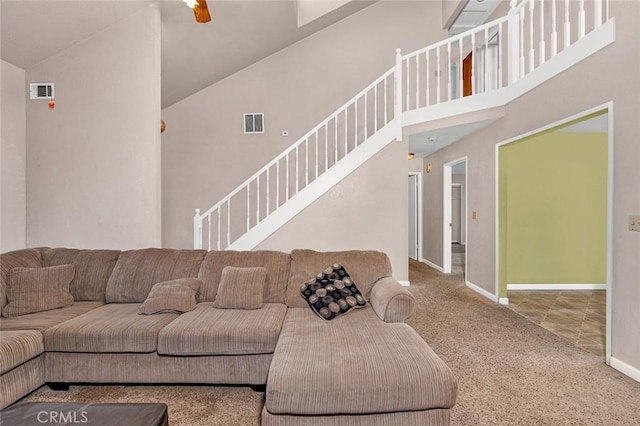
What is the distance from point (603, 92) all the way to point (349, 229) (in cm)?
311

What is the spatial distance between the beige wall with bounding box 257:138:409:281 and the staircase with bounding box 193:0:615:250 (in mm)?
147

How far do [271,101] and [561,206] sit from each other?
484cm

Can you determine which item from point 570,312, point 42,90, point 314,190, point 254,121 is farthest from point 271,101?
point 570,312

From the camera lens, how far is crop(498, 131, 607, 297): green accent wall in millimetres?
5293

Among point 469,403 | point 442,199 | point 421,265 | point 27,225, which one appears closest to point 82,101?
point 27,225

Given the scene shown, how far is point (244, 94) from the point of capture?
20.1 feet

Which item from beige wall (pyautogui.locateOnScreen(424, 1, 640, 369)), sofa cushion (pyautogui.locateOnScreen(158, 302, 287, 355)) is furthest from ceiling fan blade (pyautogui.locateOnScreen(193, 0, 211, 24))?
beige wall (pyautogui.locateOnScreen(424, 1, 640, 369))

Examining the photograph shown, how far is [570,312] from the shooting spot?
13.7 feet

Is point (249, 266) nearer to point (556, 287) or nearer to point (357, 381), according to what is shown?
point (357, 381)

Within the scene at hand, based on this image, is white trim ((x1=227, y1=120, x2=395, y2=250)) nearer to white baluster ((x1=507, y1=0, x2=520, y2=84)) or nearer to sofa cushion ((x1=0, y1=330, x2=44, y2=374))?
white baluster ((x1=507, y1=0, x2=520, y2=84))

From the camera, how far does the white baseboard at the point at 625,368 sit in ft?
8.17

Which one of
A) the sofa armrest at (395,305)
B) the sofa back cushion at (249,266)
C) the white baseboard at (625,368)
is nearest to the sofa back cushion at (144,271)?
the sofa back cushion at (249,266)

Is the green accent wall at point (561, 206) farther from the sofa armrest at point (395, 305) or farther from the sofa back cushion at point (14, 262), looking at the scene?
the sofa back cushion at point (14, 262)

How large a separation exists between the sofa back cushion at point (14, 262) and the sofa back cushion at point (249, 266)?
131 cm
